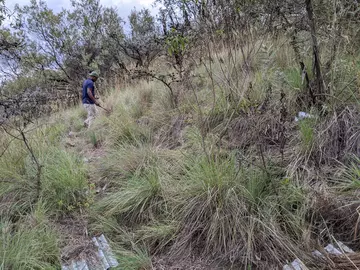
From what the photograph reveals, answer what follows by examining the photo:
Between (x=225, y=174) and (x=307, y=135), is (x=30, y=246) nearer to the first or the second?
(x=225, y=174)

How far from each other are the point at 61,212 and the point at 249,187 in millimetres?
1841

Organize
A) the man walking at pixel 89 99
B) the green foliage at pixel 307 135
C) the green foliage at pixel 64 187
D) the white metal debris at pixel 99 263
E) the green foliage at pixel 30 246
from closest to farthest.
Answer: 1. the green foliage at pixel 30 246
2. the white metal debris at pixel 99 263
3. the green foliage at pixel 307 135
4. the green foliage at pixel 64 187
5. the man walking at pixel 89 99

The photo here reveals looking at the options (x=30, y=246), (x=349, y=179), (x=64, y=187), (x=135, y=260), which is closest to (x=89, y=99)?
(x=64, y=187)

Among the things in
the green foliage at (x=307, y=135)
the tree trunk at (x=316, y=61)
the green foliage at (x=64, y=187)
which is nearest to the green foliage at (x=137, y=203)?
the green foliage at (x=64, y=187)

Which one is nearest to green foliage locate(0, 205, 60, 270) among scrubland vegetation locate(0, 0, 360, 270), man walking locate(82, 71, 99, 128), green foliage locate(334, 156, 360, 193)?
scrubland vegetation locate(0, 0, 360, 270)

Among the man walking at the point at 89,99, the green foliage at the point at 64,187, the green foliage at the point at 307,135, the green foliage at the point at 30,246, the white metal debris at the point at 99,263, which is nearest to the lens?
the green foliage at the point at 30,246

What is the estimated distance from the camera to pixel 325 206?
Result: 6.26 ft

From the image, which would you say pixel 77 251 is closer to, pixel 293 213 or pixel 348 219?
pixel 293 213

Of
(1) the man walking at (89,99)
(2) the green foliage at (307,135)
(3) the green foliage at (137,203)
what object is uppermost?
(1) the man walking at (89,99)

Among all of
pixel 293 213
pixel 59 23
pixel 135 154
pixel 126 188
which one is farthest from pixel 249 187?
pixel 59 23

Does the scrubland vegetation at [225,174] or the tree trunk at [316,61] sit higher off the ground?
the tree trunk at [316,61]

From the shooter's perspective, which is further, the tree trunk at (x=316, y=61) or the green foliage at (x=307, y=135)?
the tree trunk at (x=316, y=61)

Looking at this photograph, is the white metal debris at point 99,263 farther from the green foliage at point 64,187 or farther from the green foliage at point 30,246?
the green foliage at point 64,187

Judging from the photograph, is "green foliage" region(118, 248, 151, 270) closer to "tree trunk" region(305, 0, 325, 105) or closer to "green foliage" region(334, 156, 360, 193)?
"green foliage" region(334, 156, 360, 193)
